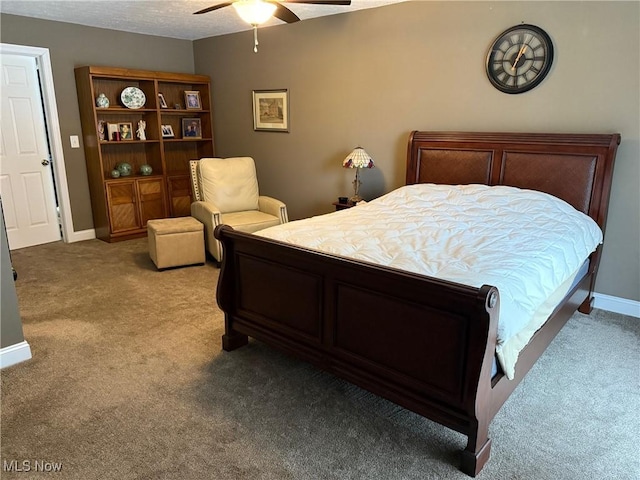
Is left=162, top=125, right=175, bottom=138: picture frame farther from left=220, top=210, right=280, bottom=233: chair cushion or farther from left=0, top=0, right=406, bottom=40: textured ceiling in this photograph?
left=220, top=210, right=280, bottom=233: chair cushion

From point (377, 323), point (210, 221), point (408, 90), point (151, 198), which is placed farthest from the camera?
point (151, 198)

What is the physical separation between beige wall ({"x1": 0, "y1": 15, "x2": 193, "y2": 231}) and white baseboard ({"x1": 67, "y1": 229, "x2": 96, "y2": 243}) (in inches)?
2.2

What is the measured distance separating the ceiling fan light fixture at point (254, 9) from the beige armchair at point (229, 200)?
6.57 feet

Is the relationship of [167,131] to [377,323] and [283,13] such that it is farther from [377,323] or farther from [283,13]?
[377,323]

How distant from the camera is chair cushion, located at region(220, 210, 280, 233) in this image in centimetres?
444

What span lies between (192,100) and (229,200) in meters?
1.92

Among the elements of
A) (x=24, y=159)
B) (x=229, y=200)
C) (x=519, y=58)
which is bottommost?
(x=229, y=200)

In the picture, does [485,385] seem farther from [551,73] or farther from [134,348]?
[551,73]

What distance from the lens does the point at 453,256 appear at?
240 cm

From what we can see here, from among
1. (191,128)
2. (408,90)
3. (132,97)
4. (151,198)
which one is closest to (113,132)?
(132,97)

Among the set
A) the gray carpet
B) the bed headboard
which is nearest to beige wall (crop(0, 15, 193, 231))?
the gray carpet

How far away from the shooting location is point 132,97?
5.43 meters

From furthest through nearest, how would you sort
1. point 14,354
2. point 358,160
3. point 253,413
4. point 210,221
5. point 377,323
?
point 210,221 < point 358,160 < point 14,354 < point 253,413 < point 377,323

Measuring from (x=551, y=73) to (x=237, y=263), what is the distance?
276 cm
